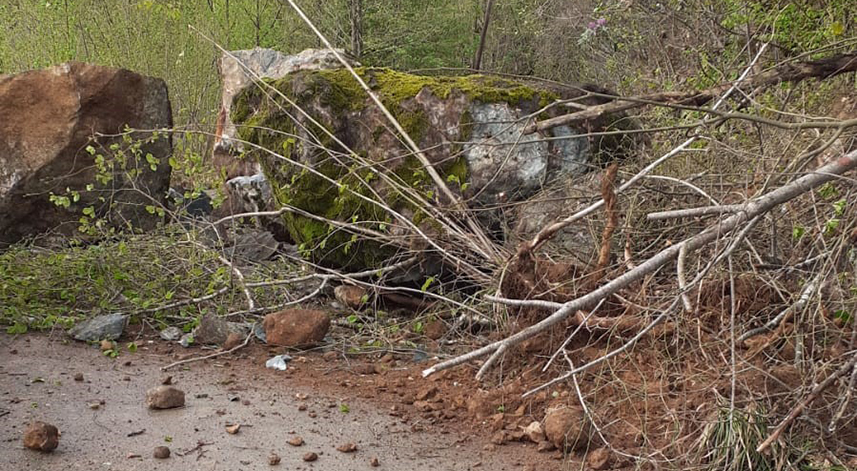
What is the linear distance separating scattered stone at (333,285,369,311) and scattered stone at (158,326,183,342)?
1.02m

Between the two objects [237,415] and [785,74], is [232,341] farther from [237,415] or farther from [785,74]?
[785,74]

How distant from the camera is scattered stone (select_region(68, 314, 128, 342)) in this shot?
4590mm

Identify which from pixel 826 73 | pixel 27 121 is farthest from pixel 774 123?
pixel 27 121

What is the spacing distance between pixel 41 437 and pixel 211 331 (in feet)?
4.97

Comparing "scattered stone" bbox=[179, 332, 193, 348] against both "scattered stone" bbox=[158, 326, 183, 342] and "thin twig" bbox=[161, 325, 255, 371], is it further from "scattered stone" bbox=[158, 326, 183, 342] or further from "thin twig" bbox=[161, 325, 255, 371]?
"thin twig" bbox=[161, 325, 255, 371]

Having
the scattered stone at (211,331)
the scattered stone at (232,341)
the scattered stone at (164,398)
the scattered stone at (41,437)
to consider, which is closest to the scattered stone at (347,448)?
the scattered stone at (164,398)

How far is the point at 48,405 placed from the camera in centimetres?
366

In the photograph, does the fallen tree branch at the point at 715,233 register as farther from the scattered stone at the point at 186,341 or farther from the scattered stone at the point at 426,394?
the scattered stone at the point at 186,341

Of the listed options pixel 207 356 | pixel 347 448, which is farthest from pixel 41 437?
pixel 207 356

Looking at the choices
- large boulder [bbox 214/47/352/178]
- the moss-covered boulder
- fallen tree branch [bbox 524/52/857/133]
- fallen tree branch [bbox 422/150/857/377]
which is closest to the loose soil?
fallen tree branch [bbox 422/150/857/377]

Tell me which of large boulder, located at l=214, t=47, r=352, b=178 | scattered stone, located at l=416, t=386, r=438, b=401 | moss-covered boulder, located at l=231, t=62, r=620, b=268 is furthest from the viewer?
large boulder, located at l=214, t=47, r=352, b=178

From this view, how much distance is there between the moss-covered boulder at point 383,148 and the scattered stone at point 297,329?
552mm

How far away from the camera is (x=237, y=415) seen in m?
3.62

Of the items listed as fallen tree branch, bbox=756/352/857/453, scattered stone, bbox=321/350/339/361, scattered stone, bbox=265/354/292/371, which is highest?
fallen tree branch, bbox=756/352/857/453
